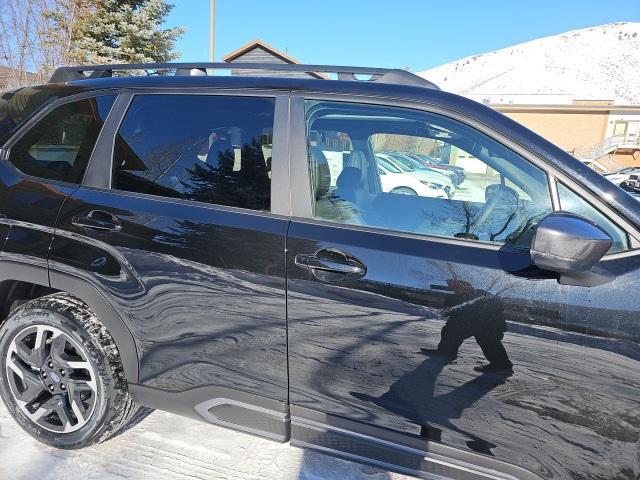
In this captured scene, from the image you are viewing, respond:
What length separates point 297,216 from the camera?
183 centimetres

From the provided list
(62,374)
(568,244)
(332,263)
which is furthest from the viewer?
(62,374)

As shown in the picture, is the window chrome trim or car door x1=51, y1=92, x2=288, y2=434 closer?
the window chrome trim

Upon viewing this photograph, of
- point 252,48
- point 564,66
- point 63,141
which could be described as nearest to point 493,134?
point 63,141

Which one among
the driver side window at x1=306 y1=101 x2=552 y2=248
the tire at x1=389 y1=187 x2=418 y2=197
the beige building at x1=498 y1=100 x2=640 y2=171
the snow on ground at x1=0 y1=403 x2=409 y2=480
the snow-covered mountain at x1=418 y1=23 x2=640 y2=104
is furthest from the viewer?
the snow-covered mountain at x1=418 y1=23 x2=640 y2=104

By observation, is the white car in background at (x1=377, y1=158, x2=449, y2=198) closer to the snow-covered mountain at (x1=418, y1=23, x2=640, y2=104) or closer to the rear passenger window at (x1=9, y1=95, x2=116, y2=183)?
the rear passenger window at (x1=9, y1=95, x2=116, y2=183)

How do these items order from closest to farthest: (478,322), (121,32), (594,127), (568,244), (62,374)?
1. (568,244)
2. (478,322)
3. (62,374)
4. (121,32)
5. (594,127)

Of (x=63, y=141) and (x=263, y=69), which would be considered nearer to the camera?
(x=263, y=69)

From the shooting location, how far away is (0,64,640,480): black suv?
60.5 inches

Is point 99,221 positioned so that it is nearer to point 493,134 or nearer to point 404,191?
point 404,191

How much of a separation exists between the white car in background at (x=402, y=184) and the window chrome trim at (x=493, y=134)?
357 mm

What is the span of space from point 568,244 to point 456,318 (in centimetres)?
44

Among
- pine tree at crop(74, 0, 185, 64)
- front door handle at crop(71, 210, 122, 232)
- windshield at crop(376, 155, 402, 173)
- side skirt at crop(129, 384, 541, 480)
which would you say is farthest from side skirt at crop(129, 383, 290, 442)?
pine tree at crop(74, 0, 185, 64)

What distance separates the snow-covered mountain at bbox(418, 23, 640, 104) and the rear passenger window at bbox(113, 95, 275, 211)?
135 m

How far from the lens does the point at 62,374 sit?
7.43 ft
